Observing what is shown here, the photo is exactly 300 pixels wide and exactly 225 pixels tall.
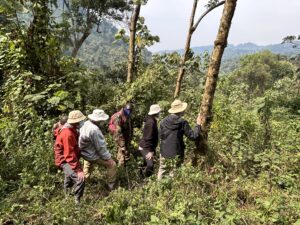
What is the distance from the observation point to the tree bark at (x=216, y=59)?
6.14 m

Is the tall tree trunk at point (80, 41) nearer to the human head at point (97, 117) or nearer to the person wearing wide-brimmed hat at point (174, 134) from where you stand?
the human head at point (97, 117)

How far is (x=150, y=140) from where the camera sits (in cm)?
727

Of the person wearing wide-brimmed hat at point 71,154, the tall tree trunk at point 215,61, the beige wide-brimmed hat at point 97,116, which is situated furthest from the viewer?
the beige wide-brimmed hat at point 97,116

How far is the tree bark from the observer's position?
6.14 metres

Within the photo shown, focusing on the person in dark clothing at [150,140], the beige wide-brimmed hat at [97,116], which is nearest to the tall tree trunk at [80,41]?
the person in dark clothing at [150,140]

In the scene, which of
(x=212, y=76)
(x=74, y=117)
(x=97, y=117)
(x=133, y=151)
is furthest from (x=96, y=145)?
(x=133, y=151)

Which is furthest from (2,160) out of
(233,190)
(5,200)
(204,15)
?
(204,15)

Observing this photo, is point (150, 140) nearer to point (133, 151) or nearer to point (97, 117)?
point (97, 117)

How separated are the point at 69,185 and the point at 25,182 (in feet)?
2.57

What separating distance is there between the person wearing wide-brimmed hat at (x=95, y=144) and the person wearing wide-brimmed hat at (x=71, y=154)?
197 mm

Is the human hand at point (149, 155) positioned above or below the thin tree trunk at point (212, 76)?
below

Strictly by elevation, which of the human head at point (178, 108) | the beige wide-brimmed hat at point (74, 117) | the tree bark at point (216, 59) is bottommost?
the beige wide-brimmed hat at point (74, 117)

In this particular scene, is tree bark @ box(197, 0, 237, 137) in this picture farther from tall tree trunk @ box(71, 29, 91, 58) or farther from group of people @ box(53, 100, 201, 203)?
tall tree trunk @ box(71, 29, 91, 58)

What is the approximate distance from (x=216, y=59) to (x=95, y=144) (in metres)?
2.54
